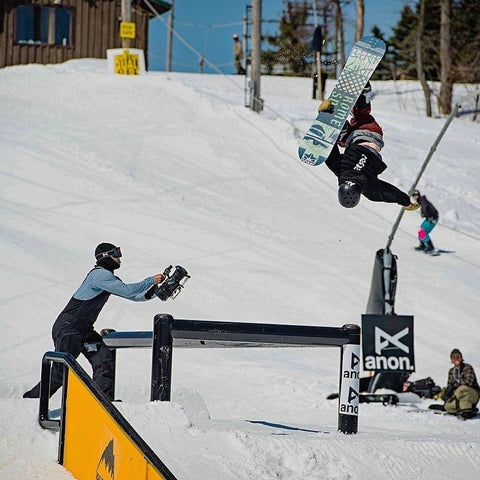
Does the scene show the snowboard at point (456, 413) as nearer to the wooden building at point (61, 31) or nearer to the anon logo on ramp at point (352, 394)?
the anon logo on ramp at point (352, 394)

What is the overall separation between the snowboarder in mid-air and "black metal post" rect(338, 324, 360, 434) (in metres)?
1.04

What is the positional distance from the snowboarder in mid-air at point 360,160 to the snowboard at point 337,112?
7 centimetres

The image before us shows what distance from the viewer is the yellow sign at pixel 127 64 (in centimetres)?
2552

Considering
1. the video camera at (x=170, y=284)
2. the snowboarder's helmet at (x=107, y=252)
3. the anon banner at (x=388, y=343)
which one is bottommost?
the anon banner at (x=388, y=343)

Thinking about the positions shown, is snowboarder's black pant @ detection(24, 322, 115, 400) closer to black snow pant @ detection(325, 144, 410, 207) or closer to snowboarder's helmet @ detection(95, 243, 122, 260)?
snowboarder's helmet @ detection(95, 243, 122, 260)

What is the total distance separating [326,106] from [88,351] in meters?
2.68

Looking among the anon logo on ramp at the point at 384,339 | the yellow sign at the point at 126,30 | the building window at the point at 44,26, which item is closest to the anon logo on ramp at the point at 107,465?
the anon logo on ramp at the point at 384,339

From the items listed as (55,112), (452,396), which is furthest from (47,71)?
(452,396)

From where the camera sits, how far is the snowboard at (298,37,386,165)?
7.30 m

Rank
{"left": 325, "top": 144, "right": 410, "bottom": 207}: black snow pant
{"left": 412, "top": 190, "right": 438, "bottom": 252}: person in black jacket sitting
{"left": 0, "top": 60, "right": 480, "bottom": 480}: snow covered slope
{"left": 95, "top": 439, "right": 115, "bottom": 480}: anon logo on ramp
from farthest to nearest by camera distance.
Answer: {"left": 412, "top": 190, "right": 438, "bottom": 252}: person in black jacket sitting, {"left": 325, "top": 144, "right": 410, "bottom": 207}: black snow pant, {"left": 0, "top": 60, "right": 480, "bottom": 480}: snow covered slope, {"left": 95, "top": 439, "right": 115, "bottom": 480}: anon logo on ramp

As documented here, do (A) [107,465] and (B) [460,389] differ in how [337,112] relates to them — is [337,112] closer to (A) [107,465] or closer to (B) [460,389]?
(A) [107,465]

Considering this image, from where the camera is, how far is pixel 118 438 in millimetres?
4723

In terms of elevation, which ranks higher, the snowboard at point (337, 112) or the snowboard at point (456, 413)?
the snowboard at point (337, 112)

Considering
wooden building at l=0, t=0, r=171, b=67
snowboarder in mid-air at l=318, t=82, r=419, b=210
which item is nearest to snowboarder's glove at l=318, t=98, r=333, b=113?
snowboarder in mid-air at l=318, t=82, r=419, b=210
